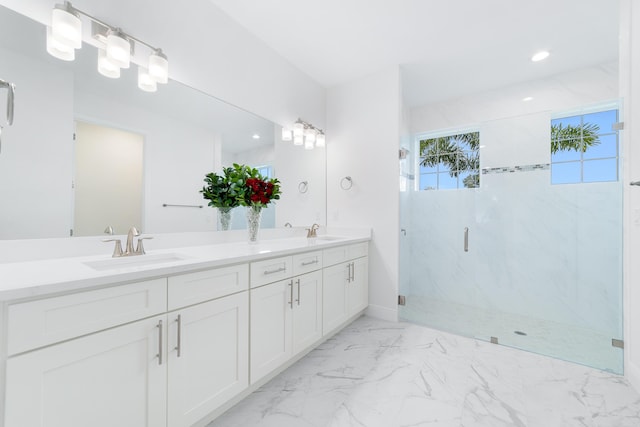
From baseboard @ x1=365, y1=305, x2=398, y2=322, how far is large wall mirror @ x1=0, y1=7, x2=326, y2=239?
161 cm

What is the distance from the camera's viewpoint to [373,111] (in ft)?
9.12

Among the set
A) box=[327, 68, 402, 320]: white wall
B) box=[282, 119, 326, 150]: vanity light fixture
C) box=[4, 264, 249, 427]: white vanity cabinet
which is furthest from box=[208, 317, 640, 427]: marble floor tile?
box=[282, 119, 326, 150]: vanity light fixture

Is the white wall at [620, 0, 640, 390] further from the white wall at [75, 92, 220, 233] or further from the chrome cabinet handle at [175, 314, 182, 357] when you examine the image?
the white wall at [75, 92, 220, 233]

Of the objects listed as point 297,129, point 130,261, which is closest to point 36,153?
point 130,261

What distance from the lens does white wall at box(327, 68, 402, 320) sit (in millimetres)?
2657

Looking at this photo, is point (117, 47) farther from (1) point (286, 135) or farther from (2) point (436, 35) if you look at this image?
(2) point (436, 35)

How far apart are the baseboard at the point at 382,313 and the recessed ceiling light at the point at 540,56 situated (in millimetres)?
2704

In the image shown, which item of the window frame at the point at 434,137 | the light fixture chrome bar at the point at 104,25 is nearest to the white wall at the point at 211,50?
the light fixture chrome bar at the point at 104,25

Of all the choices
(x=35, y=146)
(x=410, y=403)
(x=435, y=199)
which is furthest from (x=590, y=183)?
(x=35, y=146)

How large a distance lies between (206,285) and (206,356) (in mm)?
319

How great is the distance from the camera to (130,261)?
1335 millimetres

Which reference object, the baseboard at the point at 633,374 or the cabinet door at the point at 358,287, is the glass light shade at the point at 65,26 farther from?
the baseboard at the point at 633,374

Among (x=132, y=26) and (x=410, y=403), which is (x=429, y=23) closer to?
(x=132, y=26)

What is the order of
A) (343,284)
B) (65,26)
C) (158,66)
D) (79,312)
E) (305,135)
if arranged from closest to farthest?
(79,312) < (65,26) < (158,66) < (343,284) < (305,135)
